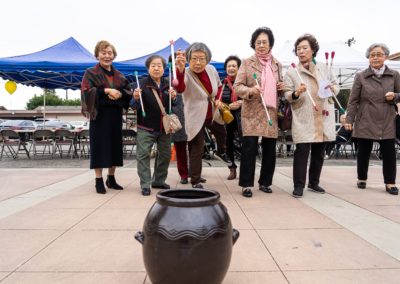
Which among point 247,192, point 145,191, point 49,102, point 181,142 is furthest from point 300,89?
point 49,102

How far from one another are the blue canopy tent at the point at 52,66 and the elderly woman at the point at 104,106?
5678 mm

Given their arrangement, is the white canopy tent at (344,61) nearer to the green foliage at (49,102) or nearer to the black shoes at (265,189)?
the black shoes at (265,189)

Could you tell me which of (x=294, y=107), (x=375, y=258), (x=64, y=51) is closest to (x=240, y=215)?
(x=375, y=258)

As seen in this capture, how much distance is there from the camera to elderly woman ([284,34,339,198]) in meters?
4.79

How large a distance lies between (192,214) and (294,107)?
3373 millimetres

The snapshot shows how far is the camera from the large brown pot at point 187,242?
1838 mm

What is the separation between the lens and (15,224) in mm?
3551

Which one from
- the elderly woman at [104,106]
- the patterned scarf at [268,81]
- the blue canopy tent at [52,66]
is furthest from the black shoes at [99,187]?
the blue canopy tent at [52,66]

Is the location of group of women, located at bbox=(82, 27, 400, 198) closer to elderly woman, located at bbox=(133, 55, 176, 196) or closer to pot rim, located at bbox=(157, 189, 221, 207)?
elderly woman, located at bbox=(133, 55, 176, 196)

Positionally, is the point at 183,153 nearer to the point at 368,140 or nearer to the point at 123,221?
the point at 123,221

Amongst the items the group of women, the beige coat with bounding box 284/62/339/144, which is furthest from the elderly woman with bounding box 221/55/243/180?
the beige coat with bounding box 284/62/339/144

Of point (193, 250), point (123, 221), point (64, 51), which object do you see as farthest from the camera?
point (64, 51)

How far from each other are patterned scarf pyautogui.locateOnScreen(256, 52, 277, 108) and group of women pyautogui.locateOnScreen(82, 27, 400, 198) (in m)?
0.01

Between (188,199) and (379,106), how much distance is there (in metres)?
4.08
